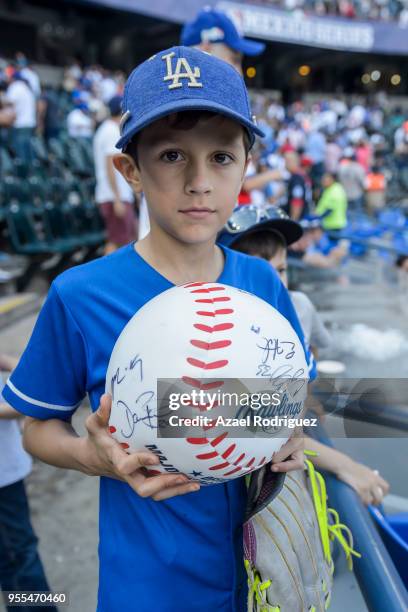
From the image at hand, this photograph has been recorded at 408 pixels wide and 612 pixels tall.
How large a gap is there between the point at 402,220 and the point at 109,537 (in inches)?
353

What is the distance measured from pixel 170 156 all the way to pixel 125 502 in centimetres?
63

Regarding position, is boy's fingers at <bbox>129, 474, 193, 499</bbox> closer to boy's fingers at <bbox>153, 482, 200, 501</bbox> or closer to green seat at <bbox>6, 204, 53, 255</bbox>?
boy's fingers at <bbox>153, 482, 200, 501</bbox>

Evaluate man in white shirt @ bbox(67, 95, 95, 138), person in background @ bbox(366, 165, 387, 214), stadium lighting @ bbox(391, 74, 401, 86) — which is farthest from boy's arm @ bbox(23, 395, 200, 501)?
stadium lighting @ bbox(391, 74, 401, 86)

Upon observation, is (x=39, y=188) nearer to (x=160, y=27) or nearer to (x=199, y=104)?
(x=199, y=104)

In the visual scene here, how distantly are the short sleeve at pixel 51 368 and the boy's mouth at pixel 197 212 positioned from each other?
276mm

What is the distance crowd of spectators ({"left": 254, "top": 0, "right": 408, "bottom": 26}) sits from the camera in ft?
78.2

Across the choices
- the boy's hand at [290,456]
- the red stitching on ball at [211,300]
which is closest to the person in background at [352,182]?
the boy's hand at [290,456]

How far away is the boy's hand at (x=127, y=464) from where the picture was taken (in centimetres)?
87

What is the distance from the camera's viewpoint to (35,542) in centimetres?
187

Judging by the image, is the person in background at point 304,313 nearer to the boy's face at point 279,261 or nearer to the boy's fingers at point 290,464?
the boy's face at point 279,261

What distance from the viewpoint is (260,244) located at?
1.92 meters

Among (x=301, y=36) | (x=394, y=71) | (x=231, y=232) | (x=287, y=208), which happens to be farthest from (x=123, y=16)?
(x=231, y=232)

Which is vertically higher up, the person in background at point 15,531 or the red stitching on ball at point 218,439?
the red stitching on ball at point 218,439

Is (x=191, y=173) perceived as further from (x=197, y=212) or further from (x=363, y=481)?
(x=363, y=481)
